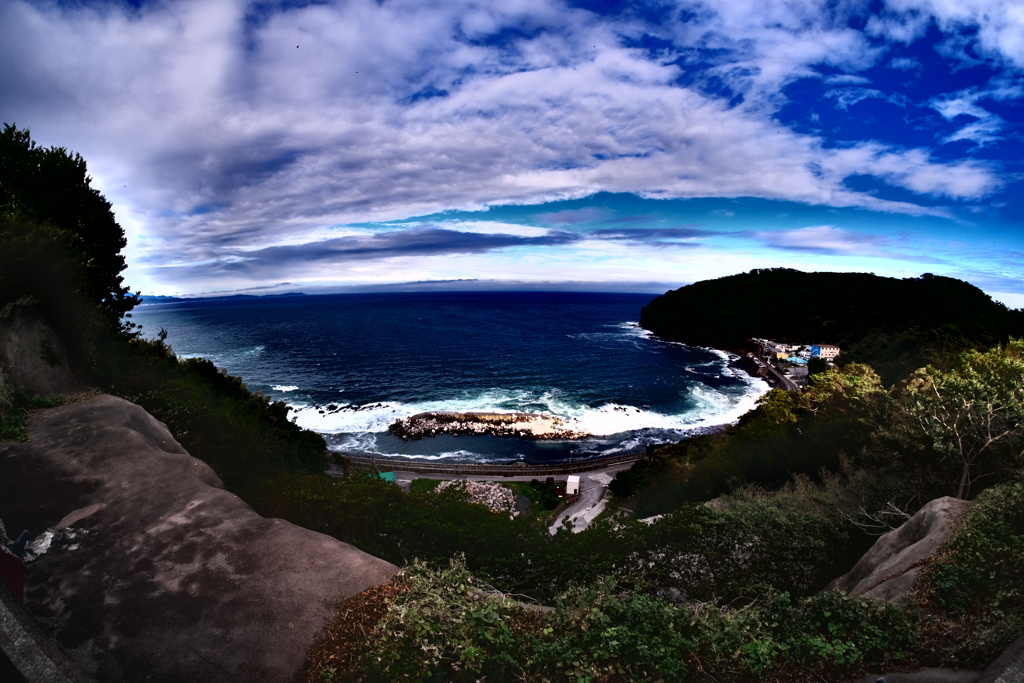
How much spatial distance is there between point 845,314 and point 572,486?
94956 millimetres

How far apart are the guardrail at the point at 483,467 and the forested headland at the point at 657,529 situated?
9.77 meters

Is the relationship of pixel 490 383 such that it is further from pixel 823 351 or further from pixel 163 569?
pixel 823 351

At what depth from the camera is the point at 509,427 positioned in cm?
4619

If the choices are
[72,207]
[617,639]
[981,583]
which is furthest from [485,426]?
[981,583]

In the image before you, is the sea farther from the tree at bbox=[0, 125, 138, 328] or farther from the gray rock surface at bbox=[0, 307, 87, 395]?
the gray rock surface at bbox=[0, 307, 87, 395]

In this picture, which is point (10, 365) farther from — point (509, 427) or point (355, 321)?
point (355, 321)

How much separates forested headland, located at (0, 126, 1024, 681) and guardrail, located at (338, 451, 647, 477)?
977cm

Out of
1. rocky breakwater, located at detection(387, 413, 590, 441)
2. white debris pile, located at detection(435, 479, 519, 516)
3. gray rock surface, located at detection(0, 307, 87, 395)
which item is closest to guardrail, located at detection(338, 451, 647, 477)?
rocky breakwater, located at detection(387, 413, 590, 441)

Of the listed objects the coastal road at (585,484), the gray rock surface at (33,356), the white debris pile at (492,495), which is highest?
the gray rock surface at (33,356)

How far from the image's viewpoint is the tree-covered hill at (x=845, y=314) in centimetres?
4134

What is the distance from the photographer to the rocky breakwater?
44.7 metres

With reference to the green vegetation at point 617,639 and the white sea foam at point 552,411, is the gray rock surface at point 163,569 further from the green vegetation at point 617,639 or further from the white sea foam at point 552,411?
the white sea foam at point 552,411

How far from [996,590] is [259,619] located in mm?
11165

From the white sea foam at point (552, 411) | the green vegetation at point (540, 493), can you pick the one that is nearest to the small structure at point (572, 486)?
the green vegetation at point (540, 493)
